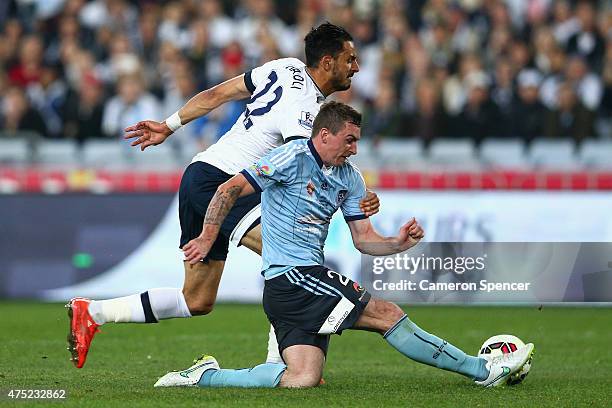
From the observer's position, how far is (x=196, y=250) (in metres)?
7.04

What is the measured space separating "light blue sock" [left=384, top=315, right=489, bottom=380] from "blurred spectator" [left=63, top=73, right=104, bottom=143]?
422 inches

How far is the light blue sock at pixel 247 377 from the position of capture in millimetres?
7445

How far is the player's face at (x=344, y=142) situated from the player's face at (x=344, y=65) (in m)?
0.84

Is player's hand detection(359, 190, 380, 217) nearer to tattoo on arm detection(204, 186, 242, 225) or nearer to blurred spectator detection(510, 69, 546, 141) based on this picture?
tattoo on arm detection(204, 186, 242, 225)

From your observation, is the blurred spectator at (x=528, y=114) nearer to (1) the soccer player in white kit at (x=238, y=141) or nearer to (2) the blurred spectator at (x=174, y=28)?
(2) the blurred spectator at (x=174, y=28)

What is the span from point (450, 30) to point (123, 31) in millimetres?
4914

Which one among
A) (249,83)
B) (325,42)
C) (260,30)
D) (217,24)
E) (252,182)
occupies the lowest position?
(252,182)

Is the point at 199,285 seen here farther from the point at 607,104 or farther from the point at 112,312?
the point at 607,104

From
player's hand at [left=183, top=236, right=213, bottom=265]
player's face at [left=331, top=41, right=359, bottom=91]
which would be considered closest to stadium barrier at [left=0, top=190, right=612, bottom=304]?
player's face at [left=331, top=41, right=359, bottom=91]

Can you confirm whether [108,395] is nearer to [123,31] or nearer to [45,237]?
[45,237]

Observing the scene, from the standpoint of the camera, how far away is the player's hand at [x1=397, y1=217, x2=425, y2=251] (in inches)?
291

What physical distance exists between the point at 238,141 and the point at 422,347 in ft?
6.38

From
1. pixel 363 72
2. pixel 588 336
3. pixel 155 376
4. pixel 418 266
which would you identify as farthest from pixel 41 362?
pixel 363 72

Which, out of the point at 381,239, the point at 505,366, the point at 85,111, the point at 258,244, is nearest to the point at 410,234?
the point at 381,239
